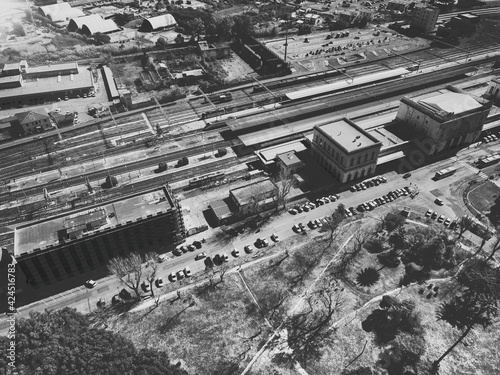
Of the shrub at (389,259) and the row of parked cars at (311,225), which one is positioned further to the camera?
the row of parked cars at (311,225)

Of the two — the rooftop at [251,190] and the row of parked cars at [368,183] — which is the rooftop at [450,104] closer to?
the row of parked cars at [368,183]

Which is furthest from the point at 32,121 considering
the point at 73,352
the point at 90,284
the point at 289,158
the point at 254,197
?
the point at 73,352

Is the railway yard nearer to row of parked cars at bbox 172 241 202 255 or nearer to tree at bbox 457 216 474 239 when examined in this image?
tree at bbox 457 216 474 239

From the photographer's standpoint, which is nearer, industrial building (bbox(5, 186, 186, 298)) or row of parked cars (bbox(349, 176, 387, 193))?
industrial building (bbox(5, 186, 186, 298))

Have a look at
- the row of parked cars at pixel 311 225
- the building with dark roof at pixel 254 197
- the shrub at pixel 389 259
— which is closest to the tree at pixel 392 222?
the shrub at pixel 389 259

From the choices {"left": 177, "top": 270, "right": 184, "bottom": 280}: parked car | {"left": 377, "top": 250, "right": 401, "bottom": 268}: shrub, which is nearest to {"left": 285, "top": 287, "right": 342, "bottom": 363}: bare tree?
{"left": 377, "top": 250, "right": 401, "bottom": 268}: shrub

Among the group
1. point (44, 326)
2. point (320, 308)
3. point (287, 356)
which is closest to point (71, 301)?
point (44, 326)
